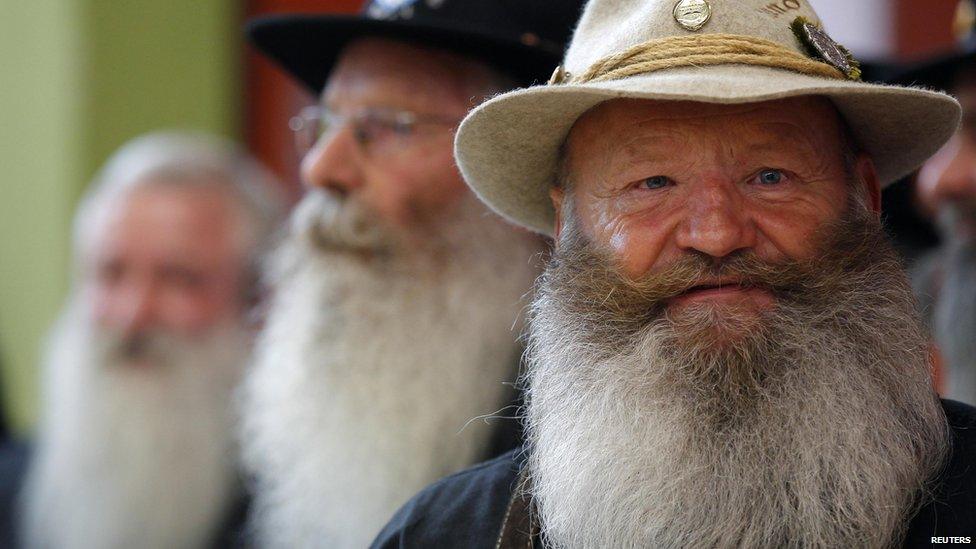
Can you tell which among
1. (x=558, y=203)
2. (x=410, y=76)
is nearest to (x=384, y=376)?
(x=410, y=76)

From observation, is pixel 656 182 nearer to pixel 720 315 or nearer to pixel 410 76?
pixel 720 315

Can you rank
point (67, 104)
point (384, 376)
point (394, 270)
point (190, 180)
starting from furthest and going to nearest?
1. point (67, 104)
2. point (190, 180)
3. point (394, 270)
4. point (384, 376)

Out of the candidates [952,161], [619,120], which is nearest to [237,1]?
[952,161]

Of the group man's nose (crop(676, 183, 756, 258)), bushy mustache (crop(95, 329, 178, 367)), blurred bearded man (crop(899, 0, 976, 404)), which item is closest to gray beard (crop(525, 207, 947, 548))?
man's nose (crop(676, 183, 756, 258))

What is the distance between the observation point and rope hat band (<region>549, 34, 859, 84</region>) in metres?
2.05

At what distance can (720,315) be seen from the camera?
2006 mm

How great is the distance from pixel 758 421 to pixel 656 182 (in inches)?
19.2

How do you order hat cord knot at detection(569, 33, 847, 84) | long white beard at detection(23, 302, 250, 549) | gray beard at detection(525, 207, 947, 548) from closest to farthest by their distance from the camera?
gray beard at detection(525, 207, 947, 548) → hat cord knot at detection(569, 33, 847, 84) → long white beard at detection(23, 302, 250, 549)

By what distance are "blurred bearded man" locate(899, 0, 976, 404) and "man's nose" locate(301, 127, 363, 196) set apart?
69.6 inches

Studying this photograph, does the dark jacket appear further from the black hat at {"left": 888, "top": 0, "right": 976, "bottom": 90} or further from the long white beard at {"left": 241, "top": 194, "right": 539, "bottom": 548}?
the black hat at {"left": 888, "top": 0, "right": 976, "bottom": 90}

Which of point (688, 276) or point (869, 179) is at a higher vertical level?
point (688, 276)

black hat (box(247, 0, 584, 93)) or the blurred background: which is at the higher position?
black hat (box(247, 0, 584, 93))

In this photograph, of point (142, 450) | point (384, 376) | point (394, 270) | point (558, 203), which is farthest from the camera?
point (142, 450)

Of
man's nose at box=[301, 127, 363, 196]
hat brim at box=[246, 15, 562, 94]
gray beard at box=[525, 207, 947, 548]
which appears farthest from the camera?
man's nose at box=[301, 127, 363, 196]
